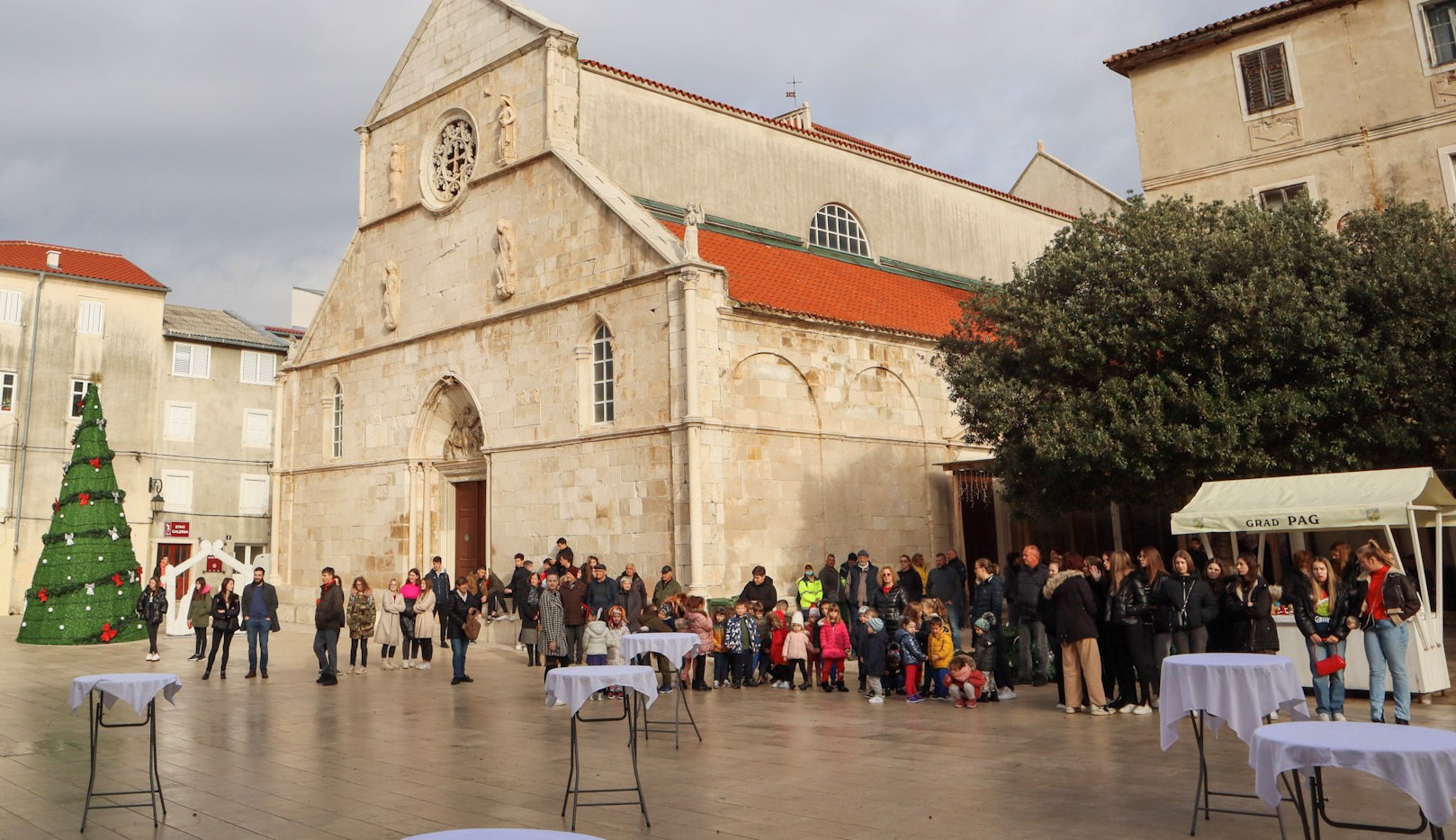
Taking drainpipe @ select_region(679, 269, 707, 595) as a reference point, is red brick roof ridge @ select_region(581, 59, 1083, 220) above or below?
above

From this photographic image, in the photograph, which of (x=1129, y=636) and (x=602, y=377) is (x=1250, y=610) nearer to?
(x=1129, y=636)

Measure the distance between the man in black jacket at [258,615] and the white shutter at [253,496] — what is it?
912 inches

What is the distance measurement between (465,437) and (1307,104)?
62.9 ft

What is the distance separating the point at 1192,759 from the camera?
8.35 m

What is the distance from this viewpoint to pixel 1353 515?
37.2ft

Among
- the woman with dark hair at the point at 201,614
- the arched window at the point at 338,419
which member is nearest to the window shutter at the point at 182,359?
the arched window at the point at 338,419

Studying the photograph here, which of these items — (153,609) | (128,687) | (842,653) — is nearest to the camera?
(128,687)

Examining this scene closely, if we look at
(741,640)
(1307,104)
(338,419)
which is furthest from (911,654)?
(338,419)

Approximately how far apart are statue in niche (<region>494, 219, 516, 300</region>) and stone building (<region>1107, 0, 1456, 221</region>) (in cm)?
1373

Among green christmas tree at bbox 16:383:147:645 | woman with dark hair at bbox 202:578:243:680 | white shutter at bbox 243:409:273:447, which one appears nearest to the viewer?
woman with dark hair at bbox 202:578:243:680

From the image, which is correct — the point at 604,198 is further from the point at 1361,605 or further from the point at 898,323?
the point at 1361,605

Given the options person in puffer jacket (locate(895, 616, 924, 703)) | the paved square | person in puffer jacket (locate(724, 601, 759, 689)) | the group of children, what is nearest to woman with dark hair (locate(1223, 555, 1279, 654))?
the paved square

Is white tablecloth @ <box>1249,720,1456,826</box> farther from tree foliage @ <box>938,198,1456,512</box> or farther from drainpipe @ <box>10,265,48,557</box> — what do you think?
drainpipe @ <box>10,265,48,557</box>

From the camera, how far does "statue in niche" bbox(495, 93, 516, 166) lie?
22.9m
